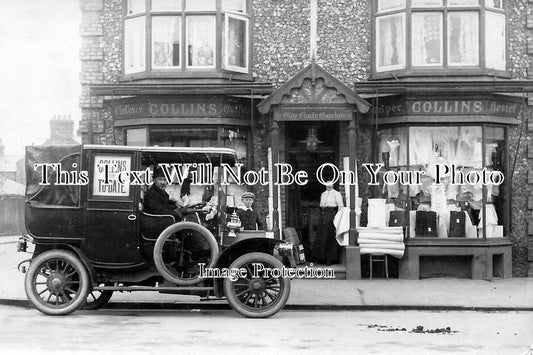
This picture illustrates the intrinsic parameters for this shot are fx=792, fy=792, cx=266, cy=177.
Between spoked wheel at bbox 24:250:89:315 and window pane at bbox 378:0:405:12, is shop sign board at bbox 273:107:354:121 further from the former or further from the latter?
spoked wheel at bbox 24:250:89:315

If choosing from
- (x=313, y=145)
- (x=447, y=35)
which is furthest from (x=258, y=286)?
(x=447, y=35)

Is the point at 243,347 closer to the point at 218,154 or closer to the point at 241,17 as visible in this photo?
the point at 218,154

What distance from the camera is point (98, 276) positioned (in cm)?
1102

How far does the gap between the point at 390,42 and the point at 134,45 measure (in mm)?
5318

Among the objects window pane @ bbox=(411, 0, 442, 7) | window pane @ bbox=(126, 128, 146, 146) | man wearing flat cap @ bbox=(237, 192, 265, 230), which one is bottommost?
man wearing flat cap @ bbox=(237, 192, 265, 230)

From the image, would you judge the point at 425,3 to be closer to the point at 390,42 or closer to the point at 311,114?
the point at 390,42

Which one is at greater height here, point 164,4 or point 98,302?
point 164,4

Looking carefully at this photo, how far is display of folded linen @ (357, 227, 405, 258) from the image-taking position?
50.8ft

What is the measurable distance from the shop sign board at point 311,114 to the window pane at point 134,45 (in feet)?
10.6

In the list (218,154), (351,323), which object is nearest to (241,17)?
(218,154)

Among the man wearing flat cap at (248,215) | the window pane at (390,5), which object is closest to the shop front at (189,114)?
the man wearing flat cap at (248,215)

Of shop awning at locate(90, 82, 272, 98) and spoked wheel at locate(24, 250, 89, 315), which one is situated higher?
shop awning at locate(90, 82, 272, 98)

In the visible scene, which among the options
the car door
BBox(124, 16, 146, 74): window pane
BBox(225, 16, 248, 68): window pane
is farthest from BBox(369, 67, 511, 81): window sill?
the car door

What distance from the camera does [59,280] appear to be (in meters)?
10.8
